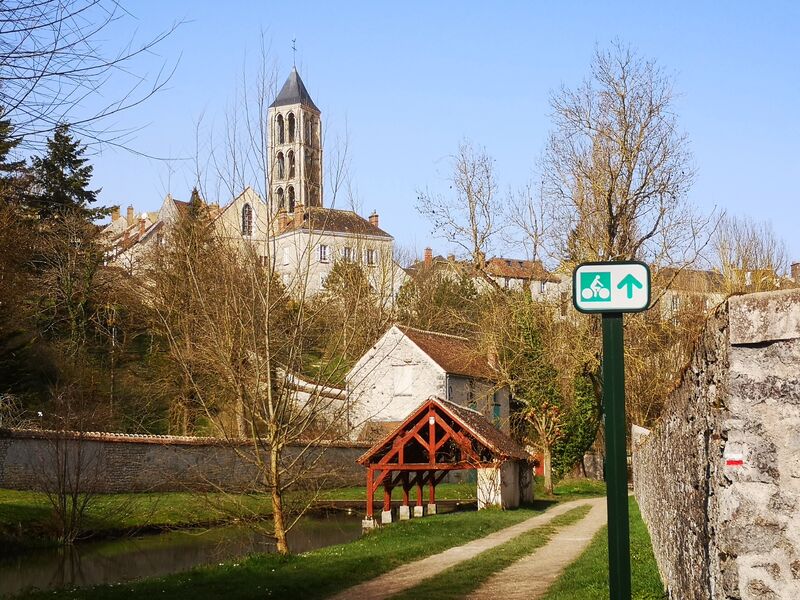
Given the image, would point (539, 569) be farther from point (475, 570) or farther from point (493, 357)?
point (493, 357)

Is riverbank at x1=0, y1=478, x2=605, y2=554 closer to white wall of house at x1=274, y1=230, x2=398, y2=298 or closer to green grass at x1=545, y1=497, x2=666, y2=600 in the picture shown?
white wall of house at x1=274, y1=230, x2=398, y2=298

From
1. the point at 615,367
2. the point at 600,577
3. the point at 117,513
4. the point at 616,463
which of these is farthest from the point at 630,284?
the point at 117,513

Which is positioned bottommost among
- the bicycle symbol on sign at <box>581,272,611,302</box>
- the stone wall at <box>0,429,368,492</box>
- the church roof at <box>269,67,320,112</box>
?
the stone wall at <box>0,429,368,492</box>

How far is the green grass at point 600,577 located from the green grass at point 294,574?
9.08 ft

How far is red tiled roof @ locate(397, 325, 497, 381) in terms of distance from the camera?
40.3m

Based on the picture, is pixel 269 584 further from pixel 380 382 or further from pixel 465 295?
pixel 465 295

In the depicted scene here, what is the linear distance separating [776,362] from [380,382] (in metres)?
37.9

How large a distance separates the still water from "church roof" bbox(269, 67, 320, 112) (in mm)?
72407

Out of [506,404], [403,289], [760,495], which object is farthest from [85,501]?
[403,289]

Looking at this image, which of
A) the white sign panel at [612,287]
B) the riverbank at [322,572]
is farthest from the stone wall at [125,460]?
the white sign panel at [612,287]

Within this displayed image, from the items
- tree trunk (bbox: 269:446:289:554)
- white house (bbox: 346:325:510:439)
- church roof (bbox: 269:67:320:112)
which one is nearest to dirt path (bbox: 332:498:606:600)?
tree trunk (bbox: 269:446:289:554)

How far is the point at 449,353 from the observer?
42.0m

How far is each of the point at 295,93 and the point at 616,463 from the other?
307ft

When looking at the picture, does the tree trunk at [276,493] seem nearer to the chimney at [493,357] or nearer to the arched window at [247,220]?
the arched window at [247,220]
